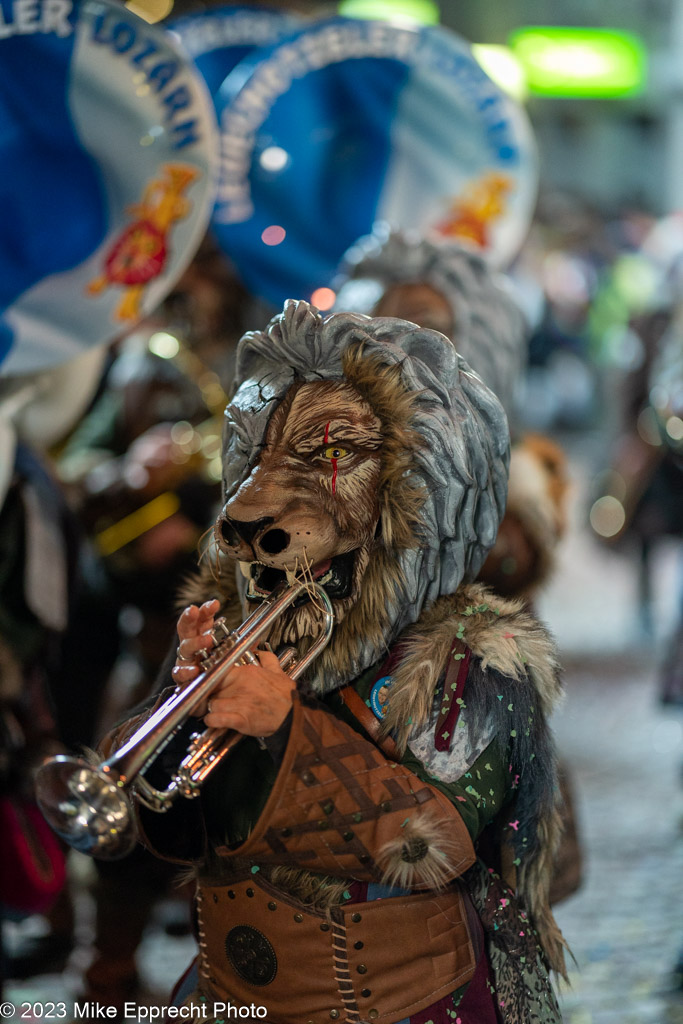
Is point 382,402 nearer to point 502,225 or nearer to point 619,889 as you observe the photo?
point 502,225

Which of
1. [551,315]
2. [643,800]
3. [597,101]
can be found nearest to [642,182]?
[597,101]

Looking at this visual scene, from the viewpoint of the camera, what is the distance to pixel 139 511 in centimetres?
345

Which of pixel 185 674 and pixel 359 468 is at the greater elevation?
pixel 359 468

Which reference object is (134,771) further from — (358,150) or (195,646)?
(358,150)

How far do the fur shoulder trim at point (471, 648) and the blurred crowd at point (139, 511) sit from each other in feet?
1.39

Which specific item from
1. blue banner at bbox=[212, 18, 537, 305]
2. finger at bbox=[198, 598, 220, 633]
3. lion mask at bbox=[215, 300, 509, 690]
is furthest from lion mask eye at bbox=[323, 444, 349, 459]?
blue banner at bbox=[212, 18, 537, 305]

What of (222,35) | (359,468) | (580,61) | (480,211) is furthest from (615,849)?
(580,61)

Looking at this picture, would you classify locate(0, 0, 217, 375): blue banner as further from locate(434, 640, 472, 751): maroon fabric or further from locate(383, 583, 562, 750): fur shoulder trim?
locate(434, 640, 472, 751): maroon fabric

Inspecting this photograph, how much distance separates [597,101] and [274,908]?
1915 cm

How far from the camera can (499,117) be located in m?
3.58

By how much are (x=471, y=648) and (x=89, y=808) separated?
0.60m

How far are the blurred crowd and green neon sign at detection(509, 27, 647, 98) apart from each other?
1260cm

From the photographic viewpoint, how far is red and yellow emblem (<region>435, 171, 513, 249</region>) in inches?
142

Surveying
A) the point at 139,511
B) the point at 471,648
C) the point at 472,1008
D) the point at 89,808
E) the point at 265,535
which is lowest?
the point at 139,511
